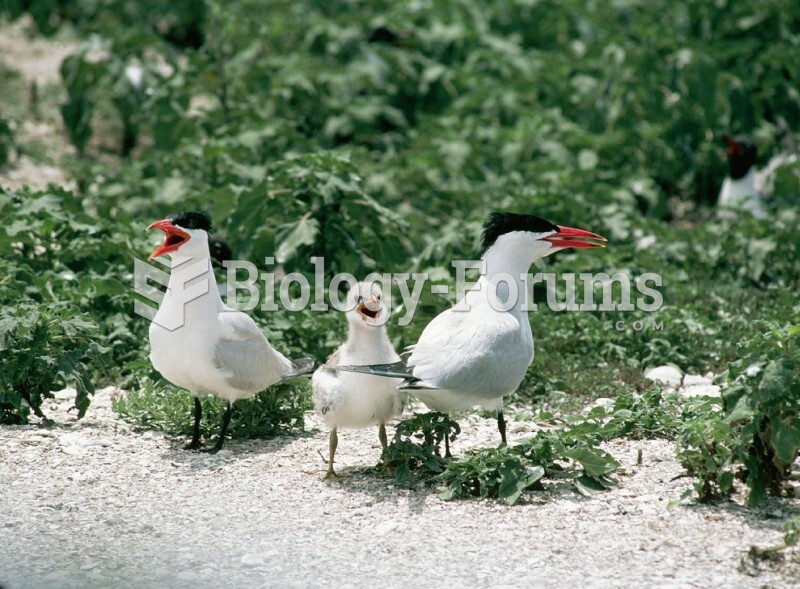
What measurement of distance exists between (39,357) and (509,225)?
2389mm

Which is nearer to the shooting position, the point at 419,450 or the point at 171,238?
the point at 419,450

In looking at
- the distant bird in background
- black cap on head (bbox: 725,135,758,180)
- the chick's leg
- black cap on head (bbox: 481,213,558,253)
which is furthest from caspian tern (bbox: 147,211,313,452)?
black cap on head (bbox: 725,135,758,180)

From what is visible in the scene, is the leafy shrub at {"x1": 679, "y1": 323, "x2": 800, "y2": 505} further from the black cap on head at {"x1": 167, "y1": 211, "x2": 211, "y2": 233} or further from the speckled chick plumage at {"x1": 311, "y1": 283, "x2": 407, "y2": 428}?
the black cap on head at {"x1": 167, "y1": 211, "x2": 211, "y2": 233}

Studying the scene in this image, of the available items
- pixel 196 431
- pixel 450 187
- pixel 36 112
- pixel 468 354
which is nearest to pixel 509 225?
pixel 468 354

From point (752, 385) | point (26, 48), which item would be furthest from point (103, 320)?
point (26, 48)

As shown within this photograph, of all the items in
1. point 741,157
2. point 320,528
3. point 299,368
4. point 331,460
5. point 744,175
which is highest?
point 741,157

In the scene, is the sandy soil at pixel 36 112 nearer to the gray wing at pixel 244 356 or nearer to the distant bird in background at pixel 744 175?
the gray wing at pixel 244 356

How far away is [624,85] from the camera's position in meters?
9.94

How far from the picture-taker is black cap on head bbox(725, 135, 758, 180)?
9.30 meters

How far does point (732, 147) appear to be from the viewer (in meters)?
9.41

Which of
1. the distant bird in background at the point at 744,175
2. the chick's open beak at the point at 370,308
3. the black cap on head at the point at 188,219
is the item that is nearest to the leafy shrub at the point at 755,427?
the chick's open beak at the point at 370,308

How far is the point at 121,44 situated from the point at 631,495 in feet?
24.4

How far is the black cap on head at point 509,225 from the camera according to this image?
5156 millimetres

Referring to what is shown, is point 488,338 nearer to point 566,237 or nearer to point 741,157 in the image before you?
point 566,237
